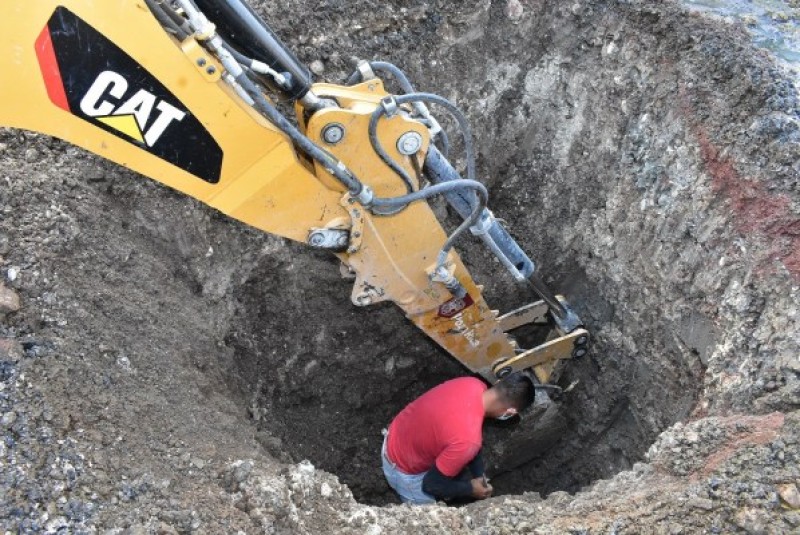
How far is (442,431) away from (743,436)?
1.93 m

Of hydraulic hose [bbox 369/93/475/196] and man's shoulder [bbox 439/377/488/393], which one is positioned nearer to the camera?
hydraulic hose [bbox 369/93/475/196]

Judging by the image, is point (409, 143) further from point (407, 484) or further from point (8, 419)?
point (407, 484)

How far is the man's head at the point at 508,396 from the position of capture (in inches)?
192

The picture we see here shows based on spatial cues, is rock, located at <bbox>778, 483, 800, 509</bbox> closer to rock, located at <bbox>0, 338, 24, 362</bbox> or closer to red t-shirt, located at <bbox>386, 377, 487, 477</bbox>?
red t-shirt, located at <bbox>386, 377, 487, 477</bbox>

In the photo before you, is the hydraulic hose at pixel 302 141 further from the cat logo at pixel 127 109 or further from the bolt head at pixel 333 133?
the cat logo at pixel 127 109

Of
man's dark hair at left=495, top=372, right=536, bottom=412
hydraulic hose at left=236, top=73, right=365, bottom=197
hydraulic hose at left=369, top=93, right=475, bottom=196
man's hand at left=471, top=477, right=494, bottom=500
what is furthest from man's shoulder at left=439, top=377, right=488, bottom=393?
hydraulic hose at left=236, top=73, right=365, bottom=197

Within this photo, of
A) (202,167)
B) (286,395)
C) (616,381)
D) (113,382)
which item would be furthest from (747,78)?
(113,382)

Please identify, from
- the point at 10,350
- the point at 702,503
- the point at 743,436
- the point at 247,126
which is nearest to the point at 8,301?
the point at 10,350

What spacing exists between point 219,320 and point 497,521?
2.36m

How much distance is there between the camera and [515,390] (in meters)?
4.86

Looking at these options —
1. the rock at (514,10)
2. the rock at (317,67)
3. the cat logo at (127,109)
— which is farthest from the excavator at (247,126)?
the rock at (514,10)

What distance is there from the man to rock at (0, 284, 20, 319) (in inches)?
102

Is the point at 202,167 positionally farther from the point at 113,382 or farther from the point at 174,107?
the point at 113,382

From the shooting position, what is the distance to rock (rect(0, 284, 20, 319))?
11.9 ft
